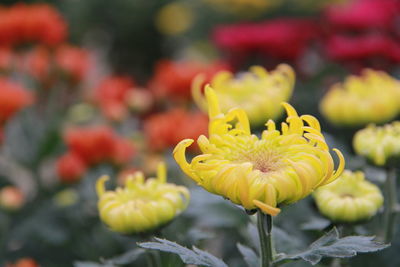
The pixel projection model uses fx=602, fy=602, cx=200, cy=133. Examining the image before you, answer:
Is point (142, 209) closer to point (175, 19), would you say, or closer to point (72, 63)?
point (72, 63)

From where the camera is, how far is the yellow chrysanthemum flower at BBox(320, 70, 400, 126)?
930mm

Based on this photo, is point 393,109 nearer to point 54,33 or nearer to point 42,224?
point 42,224

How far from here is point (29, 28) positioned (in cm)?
167

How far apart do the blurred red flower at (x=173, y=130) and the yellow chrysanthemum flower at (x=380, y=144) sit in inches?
19.0

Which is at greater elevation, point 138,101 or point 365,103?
point 365,103

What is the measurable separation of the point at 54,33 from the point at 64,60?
0.51 ft

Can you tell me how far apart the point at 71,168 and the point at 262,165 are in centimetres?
72

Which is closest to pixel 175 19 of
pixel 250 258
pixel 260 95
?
pixel 260 95

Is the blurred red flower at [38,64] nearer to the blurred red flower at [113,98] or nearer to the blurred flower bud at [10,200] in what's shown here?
the blurred red flower at [113,98]

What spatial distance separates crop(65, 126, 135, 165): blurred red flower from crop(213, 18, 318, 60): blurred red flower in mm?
498

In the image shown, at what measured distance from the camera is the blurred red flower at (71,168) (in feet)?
4.01

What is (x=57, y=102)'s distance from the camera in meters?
1.78

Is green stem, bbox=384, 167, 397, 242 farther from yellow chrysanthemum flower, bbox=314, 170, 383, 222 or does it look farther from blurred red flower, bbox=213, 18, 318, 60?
blurred red flower, bbox=213, 18, 318, 60

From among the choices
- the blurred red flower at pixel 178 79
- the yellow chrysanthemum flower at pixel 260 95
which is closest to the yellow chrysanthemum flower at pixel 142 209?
the yellow chrysanthemum flower at pixel 260 95
